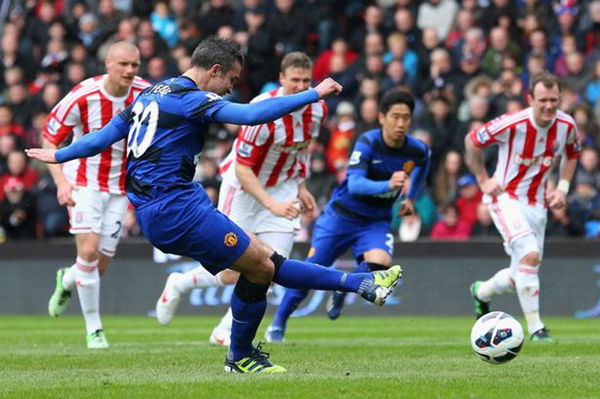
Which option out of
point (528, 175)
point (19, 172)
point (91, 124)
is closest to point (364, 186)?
point (528, 175)

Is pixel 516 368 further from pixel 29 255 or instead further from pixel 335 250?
pixel 29 255

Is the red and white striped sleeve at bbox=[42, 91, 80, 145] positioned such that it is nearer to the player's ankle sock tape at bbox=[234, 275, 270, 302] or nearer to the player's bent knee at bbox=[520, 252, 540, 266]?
the player's ankle sock tape at bbox=[234, 275, 270, 302]

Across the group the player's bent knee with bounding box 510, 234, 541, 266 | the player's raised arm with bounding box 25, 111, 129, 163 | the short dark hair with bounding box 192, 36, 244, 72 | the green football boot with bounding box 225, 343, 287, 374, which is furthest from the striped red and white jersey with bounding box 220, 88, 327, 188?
the green football boot with bounding box 225, 343, 287, 374

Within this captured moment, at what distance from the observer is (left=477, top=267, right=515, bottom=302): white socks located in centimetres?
1367

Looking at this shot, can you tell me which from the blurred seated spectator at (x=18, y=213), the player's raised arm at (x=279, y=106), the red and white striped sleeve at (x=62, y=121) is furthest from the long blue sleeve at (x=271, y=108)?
the blurred seated spectator at (x=18, y=213)

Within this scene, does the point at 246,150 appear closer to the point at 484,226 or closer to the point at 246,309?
the point at 246,309

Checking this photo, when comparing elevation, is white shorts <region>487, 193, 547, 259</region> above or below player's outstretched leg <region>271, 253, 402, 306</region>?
below

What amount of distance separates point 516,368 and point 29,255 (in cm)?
1201

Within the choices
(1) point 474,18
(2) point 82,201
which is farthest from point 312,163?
(2) point 82,201

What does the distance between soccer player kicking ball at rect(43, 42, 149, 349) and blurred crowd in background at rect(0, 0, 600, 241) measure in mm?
7135

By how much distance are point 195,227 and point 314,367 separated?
163 cm

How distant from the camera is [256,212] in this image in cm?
1319

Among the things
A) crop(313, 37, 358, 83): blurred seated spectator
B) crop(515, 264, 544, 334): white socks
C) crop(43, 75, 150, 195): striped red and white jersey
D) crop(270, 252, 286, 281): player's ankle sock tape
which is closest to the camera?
crop(270, 252, 286, 281): player's ankle sock tape

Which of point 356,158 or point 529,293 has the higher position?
point 356,158
